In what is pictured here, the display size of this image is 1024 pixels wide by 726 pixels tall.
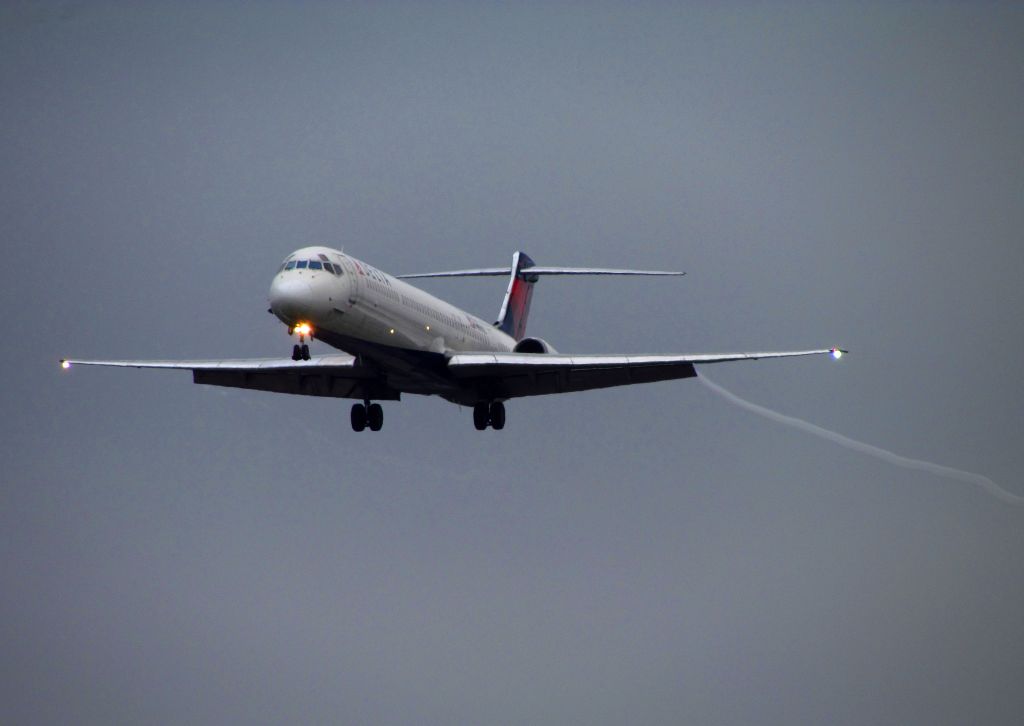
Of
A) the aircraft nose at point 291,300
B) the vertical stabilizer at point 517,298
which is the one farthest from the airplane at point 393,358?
the vertical stabilizer at point 517,298

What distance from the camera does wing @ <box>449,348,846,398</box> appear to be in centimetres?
4622

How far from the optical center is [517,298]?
58.6m

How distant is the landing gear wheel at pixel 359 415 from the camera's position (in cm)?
4947

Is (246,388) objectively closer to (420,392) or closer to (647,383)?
(420,392)

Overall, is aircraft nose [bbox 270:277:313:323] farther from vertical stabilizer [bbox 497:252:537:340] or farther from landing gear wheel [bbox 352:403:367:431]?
vertical stabilizer [bbox 497:252:537:340]

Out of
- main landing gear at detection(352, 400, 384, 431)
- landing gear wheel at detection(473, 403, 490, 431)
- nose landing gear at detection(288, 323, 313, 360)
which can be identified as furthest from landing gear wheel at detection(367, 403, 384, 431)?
nose landing gear at detection(288, 323, 313, 360)

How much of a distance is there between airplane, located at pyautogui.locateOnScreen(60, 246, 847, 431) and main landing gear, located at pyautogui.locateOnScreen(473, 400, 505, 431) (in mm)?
29

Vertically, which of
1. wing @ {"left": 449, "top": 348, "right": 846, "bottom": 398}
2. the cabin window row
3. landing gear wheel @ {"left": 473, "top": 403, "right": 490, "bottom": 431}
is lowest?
landing gear wheel @ {"left": 473, "top": 403, "right": 490, "bottom": 431}

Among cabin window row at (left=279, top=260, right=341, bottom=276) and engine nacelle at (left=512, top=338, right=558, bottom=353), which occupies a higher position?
cabin window row at (left=279, top=260, right=341, bottom=276)

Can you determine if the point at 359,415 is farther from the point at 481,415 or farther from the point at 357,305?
the point at 357,305

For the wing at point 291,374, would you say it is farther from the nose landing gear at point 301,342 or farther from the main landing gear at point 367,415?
the nose landing gear at point 301,342

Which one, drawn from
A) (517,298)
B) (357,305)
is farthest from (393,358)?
(517,298)

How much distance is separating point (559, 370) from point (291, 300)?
9581mm

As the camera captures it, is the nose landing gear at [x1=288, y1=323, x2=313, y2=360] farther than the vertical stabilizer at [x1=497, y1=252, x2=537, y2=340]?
No
